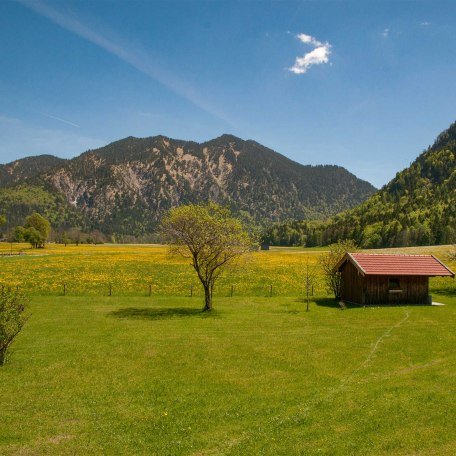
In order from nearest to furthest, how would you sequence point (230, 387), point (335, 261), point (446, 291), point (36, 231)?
point (230, 387) < point (335, 261) < point (446, 291) < point (36, 231)

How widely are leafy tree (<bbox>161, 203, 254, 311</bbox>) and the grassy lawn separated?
23.5 ft

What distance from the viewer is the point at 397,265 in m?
43.4

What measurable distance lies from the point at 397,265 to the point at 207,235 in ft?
72.8

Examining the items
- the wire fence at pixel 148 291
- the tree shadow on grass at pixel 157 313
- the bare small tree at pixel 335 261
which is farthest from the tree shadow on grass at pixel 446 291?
the tree shadow on grass at pixel 157 313

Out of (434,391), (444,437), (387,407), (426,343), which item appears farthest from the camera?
(426,343)

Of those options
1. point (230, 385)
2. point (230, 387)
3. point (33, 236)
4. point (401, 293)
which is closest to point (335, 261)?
Answer: point (401, 293)

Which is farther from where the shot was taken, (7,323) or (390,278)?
(390,278)

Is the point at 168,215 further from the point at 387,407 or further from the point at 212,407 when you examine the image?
the point at 387,407

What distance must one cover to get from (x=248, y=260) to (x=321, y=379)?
1928cm

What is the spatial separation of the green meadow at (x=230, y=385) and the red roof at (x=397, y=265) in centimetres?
767

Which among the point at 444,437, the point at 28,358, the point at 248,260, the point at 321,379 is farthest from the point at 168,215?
the point at 444,437

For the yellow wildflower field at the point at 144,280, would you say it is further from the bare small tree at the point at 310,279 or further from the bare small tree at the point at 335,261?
the bare small tree at the point at 335,261

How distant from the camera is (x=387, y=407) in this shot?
49.2 feet

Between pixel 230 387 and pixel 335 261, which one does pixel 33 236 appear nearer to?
pixel 335 261
